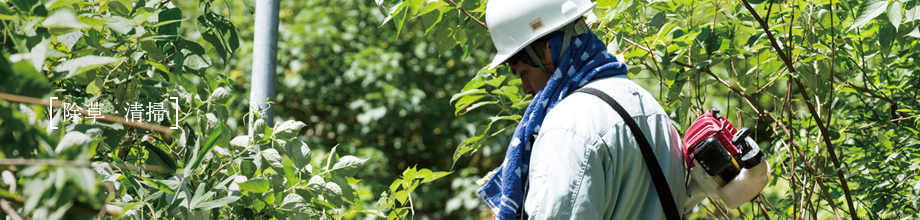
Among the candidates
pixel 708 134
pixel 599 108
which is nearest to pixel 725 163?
pixel 708 134

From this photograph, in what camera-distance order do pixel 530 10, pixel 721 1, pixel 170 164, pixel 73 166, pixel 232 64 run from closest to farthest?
pixel 73 166 < pixel 170 164 < pixel 530 10 < pixel 721 1 < pixel 232 64

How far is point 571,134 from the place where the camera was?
1.45m

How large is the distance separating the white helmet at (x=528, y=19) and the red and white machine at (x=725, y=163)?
1.35 ft

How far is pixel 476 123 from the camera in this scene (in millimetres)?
6469

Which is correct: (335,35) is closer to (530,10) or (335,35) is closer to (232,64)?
(232,64)

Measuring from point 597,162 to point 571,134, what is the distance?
8cm

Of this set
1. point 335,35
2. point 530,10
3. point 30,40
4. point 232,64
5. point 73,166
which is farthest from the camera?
point 232,64

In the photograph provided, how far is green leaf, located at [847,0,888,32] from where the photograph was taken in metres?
1.62

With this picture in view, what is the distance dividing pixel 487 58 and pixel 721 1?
451cm

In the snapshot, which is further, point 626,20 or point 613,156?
point 626,20

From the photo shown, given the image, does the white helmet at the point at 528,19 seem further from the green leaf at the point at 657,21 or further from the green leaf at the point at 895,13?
the green leaf at the point at 895,13

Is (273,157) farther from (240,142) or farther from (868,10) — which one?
(868,10)

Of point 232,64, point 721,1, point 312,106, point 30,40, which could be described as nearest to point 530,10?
point 721,1

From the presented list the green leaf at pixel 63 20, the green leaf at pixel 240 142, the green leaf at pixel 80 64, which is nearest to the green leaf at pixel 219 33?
the green leaf at pixel 240 142
